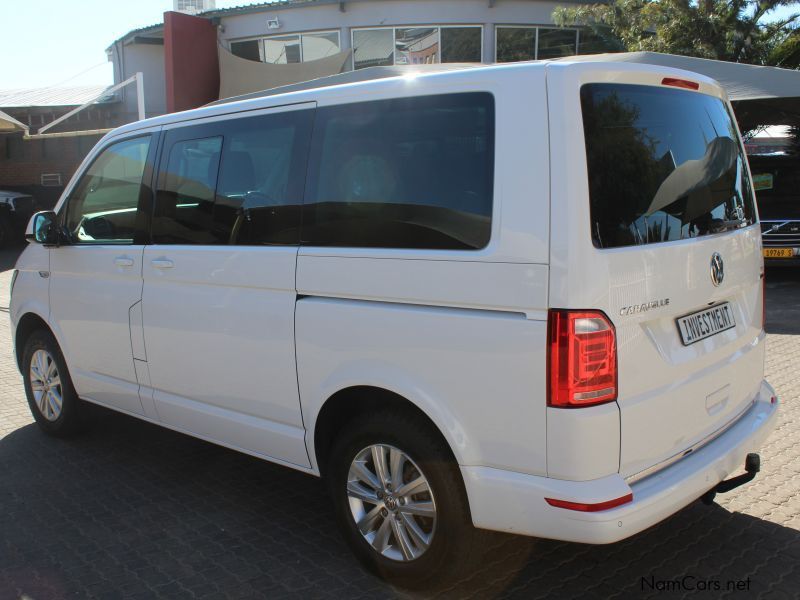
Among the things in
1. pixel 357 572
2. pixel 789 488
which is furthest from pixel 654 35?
pixel 357 572

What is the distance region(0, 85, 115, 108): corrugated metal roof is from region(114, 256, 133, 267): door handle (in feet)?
72.2

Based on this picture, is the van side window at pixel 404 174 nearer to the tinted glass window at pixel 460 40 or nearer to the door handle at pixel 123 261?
the door handle at pixel 123 261

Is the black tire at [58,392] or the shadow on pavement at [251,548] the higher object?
the black tire at [58,392]

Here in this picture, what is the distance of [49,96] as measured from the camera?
25.9 m

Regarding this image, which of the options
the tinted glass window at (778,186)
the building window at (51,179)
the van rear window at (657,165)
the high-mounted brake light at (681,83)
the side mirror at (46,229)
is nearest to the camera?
the van rear window at (657,165)

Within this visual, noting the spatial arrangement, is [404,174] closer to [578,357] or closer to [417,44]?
[578,357]

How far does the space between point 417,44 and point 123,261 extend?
17295mm

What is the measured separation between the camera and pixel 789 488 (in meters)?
4.04

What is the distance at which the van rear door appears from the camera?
254 centimetres

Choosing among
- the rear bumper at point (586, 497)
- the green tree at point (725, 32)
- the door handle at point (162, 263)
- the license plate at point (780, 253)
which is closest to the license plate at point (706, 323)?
the rear bumper at point (586, 497)

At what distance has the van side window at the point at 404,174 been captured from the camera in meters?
2.75

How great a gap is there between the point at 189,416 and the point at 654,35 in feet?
61.4

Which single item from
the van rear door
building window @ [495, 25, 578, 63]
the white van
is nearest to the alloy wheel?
the white van

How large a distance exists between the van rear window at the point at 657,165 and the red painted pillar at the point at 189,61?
58.2ft
